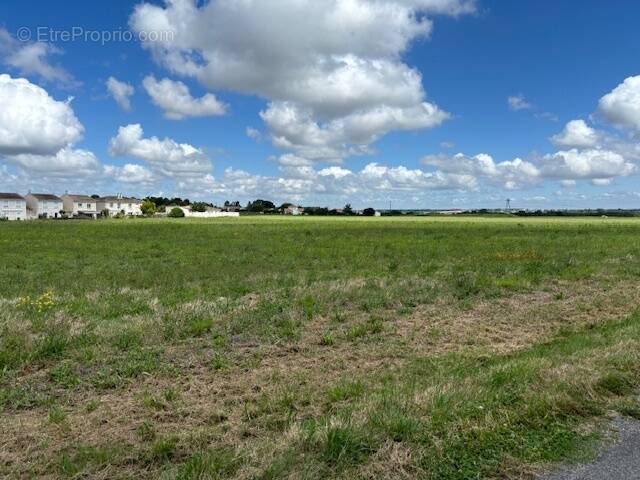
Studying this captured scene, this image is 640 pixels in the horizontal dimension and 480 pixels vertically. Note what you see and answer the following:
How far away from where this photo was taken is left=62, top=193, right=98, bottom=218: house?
171 m

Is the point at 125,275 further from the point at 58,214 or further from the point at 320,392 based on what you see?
the point at 58,214

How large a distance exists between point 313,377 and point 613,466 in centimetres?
386

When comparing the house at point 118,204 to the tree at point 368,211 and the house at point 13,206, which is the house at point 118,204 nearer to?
the house at point 13,206

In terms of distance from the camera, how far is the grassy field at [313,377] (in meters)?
4.33

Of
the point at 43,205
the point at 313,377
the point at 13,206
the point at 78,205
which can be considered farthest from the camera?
the point at 78,205

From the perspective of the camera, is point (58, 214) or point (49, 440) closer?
point (49, 440)

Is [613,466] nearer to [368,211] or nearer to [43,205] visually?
[368,211]

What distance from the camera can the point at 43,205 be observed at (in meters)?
162

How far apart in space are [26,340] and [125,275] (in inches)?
405

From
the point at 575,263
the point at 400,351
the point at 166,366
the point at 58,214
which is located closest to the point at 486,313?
the point at 400,351

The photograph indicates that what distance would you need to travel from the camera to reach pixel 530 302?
Answer: 41.5 ft

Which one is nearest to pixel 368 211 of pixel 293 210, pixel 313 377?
pixel 293 210

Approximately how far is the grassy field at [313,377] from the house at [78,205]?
573 feet

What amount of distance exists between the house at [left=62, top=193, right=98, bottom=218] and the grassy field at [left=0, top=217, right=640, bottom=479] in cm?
17474
